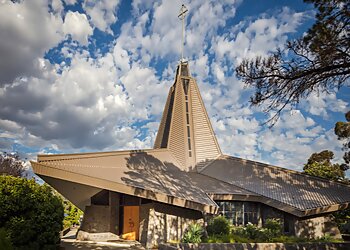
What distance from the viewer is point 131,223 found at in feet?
48.7

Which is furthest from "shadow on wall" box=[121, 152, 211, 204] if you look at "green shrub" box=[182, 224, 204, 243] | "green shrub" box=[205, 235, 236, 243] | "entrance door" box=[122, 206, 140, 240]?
"entrance door" box=[122, 206, 140, 240]

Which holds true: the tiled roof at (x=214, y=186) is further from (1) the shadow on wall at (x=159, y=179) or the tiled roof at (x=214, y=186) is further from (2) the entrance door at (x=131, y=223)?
(2) the entrance door at (x=131, y=223)

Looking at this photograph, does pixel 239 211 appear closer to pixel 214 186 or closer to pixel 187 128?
pixel 214 186

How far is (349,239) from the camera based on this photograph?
1472 centimetres

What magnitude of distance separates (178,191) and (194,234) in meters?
2.06

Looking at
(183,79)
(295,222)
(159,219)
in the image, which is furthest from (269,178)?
(183,79)

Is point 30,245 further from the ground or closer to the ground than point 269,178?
closer to the ground

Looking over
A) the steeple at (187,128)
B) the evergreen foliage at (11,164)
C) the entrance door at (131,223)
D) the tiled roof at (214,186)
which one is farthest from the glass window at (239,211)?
the evergreen foliage at (11,164)

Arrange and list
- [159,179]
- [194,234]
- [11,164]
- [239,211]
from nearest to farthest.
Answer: [194,234] < [159,179] < [239,211] < [11,164]

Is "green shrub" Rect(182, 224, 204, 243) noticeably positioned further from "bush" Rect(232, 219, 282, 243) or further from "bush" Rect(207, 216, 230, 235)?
"bush" Rect(232, 219, 282, 243)

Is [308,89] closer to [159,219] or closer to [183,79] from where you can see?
[159,219]

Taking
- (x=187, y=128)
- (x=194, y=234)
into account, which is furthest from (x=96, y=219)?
(x=187, y=128)

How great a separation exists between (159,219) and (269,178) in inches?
319

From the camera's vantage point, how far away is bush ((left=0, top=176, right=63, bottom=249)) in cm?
823
